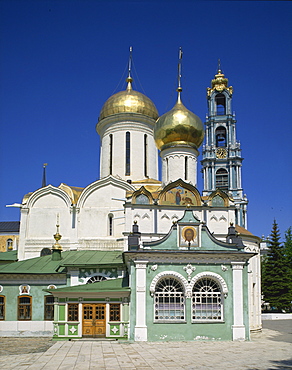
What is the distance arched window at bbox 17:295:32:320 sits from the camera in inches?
765

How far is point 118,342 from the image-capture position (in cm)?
1571

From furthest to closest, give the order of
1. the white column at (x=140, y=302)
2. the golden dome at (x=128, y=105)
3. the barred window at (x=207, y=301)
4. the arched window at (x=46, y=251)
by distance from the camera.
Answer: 1. the golden dome at (x=128, y=105)
2. the arched window at (x=46, y=251)
3. the barred window at (x=207, y=301)
4. the white column at (x=140, y=302)

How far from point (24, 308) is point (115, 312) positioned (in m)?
5.06

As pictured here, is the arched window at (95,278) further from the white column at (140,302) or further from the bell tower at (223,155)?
the bell tower at (223,155)

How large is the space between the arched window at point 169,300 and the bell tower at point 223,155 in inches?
1229

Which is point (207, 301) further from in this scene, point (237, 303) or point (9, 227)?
point (9, 227)

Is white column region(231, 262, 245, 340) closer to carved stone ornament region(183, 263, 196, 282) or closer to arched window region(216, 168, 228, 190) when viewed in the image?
carved stone ornament region(183, 263, 196, 282)

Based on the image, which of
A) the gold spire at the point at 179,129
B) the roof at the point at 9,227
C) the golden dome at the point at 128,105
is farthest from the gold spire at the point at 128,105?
the roof at the point at 9,227

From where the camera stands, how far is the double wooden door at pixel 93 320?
53.9ft

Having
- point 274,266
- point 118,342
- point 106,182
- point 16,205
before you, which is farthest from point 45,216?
point 274,266

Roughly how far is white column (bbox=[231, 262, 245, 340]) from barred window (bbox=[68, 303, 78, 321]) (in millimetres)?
5611

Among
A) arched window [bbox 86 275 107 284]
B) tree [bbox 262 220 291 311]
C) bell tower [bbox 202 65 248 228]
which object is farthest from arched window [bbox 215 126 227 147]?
arched window [bbox 86 275 107 284]

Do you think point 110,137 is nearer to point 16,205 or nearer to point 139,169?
point 139,169

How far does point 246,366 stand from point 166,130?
13.9 m
